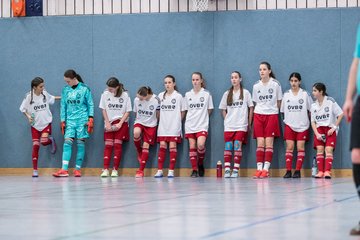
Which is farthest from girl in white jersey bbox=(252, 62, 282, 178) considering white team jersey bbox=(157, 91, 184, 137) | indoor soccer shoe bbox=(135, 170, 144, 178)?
indoor soccer shoe bbox=(135, 170, 144, 178)

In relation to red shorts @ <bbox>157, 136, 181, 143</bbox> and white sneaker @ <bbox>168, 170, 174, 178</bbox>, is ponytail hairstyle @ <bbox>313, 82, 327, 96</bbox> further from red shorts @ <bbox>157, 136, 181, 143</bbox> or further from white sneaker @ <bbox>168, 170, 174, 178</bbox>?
white sneaker @ <bbox>168, 170, 174, 178</bbox>

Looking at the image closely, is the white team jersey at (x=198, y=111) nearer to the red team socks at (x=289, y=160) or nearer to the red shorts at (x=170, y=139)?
the red shorts at (x=170, y=139)

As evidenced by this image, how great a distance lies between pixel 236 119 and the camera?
16797 millimetres

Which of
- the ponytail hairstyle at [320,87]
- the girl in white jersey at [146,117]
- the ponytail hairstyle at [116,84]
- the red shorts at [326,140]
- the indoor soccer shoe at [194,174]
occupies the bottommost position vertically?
the indoor soccer shoe at [194,174]

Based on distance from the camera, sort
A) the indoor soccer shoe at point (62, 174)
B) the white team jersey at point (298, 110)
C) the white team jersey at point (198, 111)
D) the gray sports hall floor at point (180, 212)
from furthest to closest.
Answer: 1. the indoor soccer shoe at point (62, 174)
2. the white team jersey at point (198, 111)
3. the white team jersey at point (298, 110)
4. the gray sports hall floor at point (180, 212)

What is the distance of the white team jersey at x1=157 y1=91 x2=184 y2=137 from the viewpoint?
56.1 feet

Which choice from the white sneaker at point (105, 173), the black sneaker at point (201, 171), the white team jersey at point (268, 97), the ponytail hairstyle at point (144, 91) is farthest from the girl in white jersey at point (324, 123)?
the white sneaker at point (105, 173)

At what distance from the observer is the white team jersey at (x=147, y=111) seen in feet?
56.6

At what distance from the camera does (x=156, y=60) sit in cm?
1778

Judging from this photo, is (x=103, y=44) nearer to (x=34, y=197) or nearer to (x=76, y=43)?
(x=76, y=43)

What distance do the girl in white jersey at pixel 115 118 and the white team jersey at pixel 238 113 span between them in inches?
84.0

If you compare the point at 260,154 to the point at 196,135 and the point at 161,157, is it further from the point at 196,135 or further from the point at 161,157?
the point at 161,157

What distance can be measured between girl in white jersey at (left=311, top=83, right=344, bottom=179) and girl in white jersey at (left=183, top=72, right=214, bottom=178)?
7.21 ft

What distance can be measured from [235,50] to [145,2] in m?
2.27
